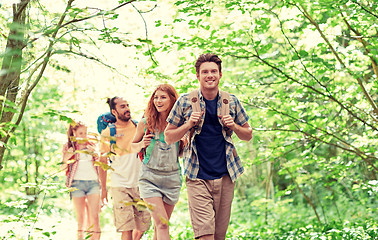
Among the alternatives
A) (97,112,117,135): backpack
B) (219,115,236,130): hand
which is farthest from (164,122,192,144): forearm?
(97,112,117,135): backpack

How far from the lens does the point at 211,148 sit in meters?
4.54

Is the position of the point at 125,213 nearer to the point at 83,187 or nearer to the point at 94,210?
the point at 94,210

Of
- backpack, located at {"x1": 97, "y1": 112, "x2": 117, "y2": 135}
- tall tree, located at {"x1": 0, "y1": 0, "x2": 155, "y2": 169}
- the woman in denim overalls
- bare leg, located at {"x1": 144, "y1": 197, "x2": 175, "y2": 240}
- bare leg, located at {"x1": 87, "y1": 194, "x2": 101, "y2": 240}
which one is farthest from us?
bare leg, located at {"x1": 87, "y1": 194, "x2": 101, "y2": 240}

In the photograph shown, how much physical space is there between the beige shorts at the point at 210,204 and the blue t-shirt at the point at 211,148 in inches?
3.4

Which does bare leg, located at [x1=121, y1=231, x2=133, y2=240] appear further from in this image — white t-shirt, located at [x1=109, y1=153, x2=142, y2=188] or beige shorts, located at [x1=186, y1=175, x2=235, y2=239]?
beige shorts, located at [x1=186, y1=175, x2=235, y2=239]

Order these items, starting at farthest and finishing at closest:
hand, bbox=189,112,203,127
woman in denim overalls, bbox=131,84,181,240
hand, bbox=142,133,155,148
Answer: hand, bbox=142,133,155,148, woman in denim overalls, bbox=131,84,181,240, hand, bbox=189,112,203,127

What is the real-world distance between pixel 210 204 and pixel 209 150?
519 mm

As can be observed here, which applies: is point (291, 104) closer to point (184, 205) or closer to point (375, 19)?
point (375, 19)

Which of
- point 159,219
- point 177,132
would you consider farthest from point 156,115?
point 159,219

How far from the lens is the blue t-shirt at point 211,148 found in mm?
4535

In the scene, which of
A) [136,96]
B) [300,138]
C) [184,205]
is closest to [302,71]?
[300,138]

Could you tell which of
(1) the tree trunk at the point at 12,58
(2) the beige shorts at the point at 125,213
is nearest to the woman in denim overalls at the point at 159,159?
(2) the beige shorts at the point at 125,213

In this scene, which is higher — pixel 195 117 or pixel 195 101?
pixel 195 101

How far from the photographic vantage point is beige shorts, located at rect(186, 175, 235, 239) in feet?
14.5
